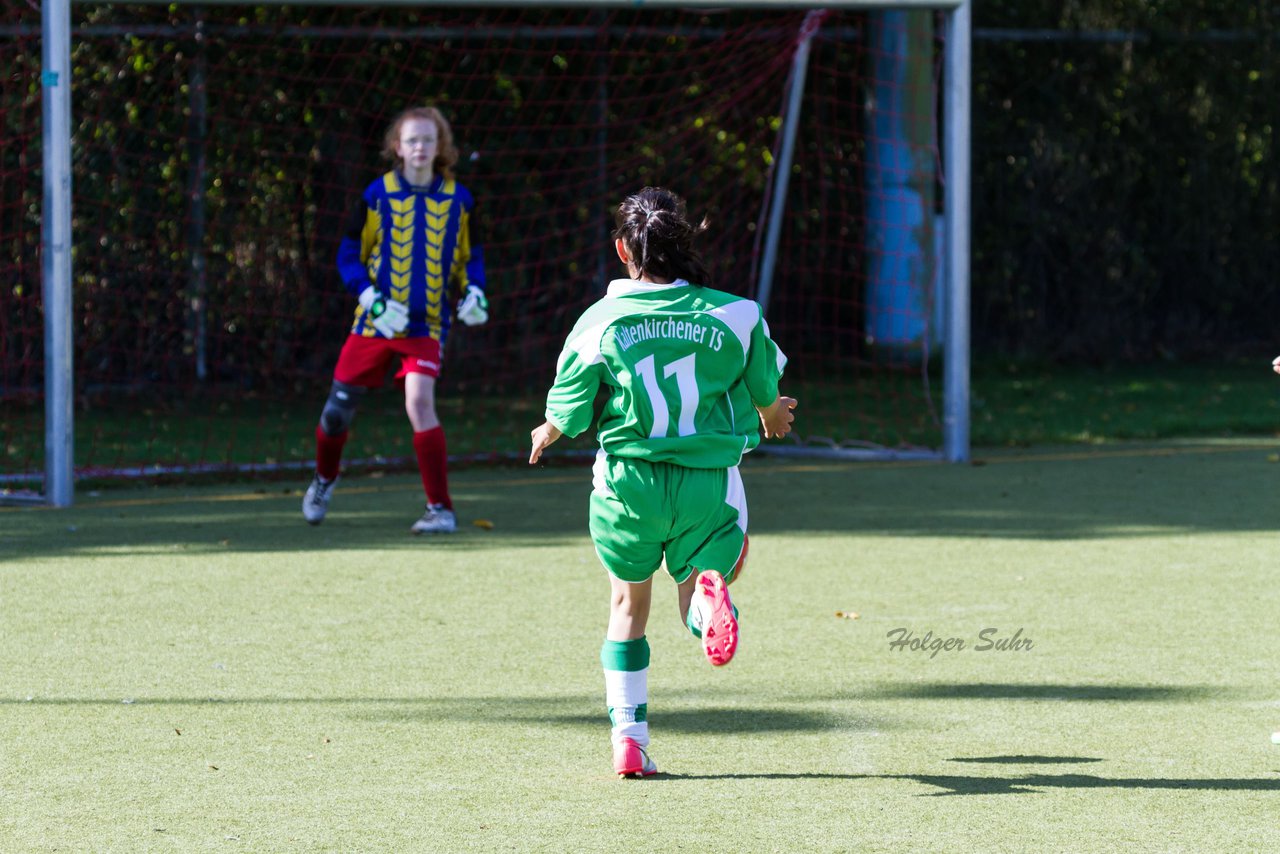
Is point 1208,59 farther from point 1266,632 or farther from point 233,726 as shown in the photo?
point 233,726

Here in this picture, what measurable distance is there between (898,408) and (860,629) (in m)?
6.29

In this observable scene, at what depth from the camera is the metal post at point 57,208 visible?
26.0 ft

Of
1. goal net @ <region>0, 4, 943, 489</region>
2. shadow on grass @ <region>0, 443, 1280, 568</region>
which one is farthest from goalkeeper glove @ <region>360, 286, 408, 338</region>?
goal net @ <region>0, 4, 943, 489</region>

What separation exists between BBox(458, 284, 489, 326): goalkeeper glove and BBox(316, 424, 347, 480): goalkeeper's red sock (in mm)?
769

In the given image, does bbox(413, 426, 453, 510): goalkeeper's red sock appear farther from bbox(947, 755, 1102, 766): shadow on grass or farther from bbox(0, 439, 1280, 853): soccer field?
bbox(947, 755, 1102, 766): shadow on grass

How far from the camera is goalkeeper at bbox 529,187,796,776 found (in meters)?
3.99

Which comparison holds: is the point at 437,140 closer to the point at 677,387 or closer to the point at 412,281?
the point at 412,281

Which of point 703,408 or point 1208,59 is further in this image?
point 1208,59

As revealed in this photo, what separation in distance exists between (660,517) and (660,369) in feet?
1.06

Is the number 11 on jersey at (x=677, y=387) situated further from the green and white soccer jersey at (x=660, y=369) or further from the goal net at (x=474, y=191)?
the goal net at (x=474, y=191)

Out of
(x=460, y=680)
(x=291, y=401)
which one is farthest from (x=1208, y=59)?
(x=460, y=680)

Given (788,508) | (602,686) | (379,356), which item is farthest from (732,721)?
(788,508)

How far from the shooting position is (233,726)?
14.5 feet

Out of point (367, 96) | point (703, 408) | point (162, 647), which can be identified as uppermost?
point (367, 96)
